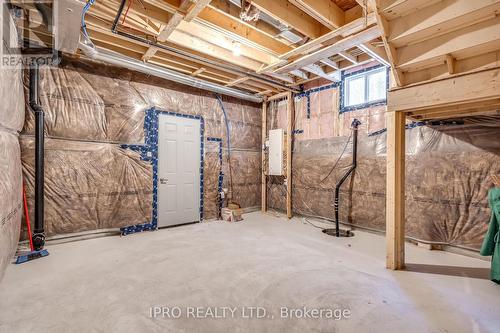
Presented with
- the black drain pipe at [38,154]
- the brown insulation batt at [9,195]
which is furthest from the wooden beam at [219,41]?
the brown insulation batt at [9,195]

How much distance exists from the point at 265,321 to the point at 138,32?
384 cm

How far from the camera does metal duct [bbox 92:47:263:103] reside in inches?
140

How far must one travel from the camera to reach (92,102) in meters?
3.95

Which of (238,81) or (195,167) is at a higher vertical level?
(238,81)

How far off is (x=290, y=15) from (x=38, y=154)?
3885mm

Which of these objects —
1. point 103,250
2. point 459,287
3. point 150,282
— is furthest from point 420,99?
point 103,250

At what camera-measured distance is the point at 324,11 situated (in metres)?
2.71

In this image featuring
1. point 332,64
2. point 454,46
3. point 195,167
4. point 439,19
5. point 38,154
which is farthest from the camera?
point 195,167

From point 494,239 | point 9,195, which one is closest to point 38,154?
point 9,195

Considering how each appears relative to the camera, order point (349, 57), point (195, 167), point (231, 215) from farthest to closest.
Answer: point (231, 215)
point (195, 167)
point (349, 57)

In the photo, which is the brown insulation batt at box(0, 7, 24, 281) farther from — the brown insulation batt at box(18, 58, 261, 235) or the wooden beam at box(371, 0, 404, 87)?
the wooden beam at box(371, 0, 404, 87)

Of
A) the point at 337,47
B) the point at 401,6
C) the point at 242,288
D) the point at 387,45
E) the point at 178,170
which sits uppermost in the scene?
the point at 337,47

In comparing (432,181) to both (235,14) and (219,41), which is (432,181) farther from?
(219,41)

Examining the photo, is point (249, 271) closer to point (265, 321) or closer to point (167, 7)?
point (265, 321)
